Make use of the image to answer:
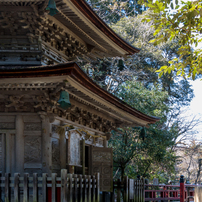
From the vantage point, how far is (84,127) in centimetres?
1113

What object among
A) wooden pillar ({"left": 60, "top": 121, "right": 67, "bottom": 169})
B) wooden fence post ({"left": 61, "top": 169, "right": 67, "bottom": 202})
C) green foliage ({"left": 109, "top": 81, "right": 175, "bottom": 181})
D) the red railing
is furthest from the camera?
green foliage ({"left": 109, "top": 81, "right": 175, "bottom": 181})

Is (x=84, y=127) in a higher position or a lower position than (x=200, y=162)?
higher

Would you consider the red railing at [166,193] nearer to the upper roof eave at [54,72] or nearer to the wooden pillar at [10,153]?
the wooden pillar at [10,153]

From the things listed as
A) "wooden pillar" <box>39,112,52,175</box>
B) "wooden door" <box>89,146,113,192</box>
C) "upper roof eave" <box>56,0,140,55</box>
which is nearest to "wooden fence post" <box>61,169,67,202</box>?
"wooden pillar" <box>39,112,52,175</box>

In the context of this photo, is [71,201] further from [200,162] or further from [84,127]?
[200,162]

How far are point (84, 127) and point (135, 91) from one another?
843 cm

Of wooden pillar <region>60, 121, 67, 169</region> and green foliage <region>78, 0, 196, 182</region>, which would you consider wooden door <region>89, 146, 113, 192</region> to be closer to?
wooden pillar <region>60, 121, 67, 169</region>

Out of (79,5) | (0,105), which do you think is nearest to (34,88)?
(0,105)

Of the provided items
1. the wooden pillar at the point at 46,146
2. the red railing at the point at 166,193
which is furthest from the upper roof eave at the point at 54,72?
the red railing at the point at 166,193

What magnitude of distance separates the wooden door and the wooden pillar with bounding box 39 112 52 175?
2.77 metres

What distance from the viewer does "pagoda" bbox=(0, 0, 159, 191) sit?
24.7ft

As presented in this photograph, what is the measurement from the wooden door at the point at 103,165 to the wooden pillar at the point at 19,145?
316cm

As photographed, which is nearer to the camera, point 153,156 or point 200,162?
point 153,156

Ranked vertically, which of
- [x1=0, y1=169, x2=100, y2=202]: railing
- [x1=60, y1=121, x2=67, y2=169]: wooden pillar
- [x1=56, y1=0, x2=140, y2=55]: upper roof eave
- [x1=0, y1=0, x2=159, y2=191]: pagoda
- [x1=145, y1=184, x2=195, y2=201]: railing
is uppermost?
[x1=56, y1=0, x2=140, y2=55]: upper roof eave
